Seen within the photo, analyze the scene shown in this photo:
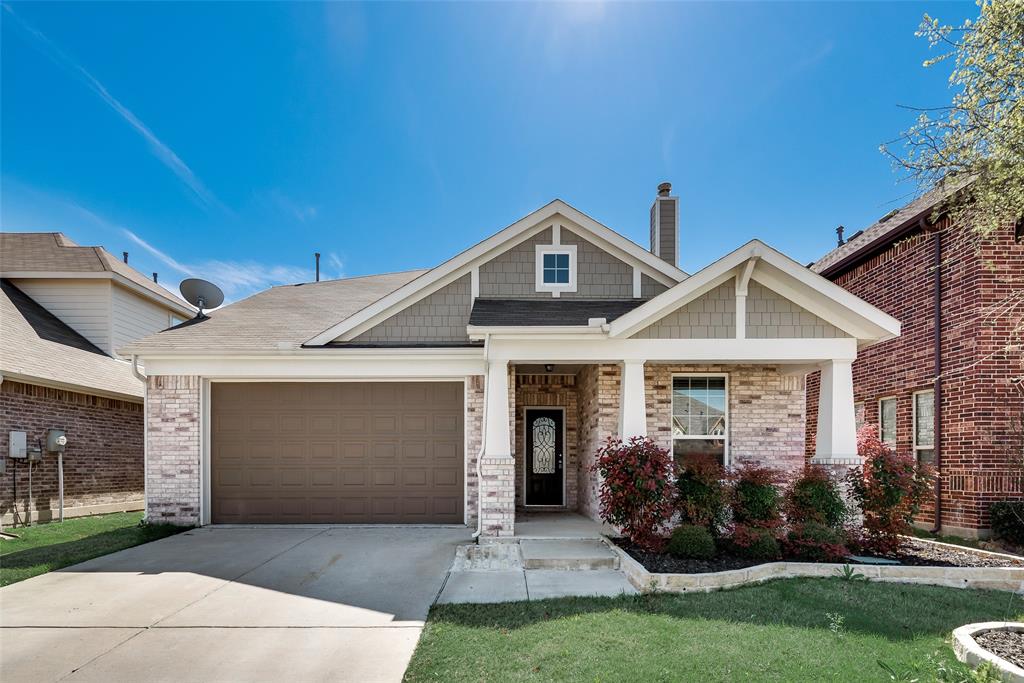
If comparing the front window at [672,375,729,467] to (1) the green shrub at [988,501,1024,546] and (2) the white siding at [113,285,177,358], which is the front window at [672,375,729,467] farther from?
(2) the white siding at [113,285,177,358]

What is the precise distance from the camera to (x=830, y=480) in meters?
7.70

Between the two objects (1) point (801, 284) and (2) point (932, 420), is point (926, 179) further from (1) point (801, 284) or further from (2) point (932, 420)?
(2) point (932, 420)

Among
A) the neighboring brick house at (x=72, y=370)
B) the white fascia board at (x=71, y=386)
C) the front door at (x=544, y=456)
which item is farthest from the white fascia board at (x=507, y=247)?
the neighboring brick house at (x=72, y=370)

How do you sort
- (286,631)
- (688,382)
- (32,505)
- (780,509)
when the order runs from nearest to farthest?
(286,631) < (780,509) < (688,382) < (32,505)

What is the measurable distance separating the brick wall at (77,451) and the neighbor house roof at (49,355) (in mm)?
369

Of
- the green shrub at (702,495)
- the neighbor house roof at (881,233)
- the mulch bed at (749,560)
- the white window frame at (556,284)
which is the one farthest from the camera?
the white window frame at (556,284)

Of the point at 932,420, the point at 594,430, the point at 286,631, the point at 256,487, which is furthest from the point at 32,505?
the point at 932,420

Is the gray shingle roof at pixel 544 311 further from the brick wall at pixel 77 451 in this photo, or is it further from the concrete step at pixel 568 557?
the brick wall at pixel 77 451

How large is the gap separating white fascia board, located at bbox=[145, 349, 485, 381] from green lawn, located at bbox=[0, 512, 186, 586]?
105 inches

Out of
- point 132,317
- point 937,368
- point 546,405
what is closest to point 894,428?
point 937,368

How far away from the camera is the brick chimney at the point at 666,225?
39.4ft

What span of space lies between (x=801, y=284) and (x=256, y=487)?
9.50m

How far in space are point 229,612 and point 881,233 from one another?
1361cm

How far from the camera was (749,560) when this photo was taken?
22.8 ft
